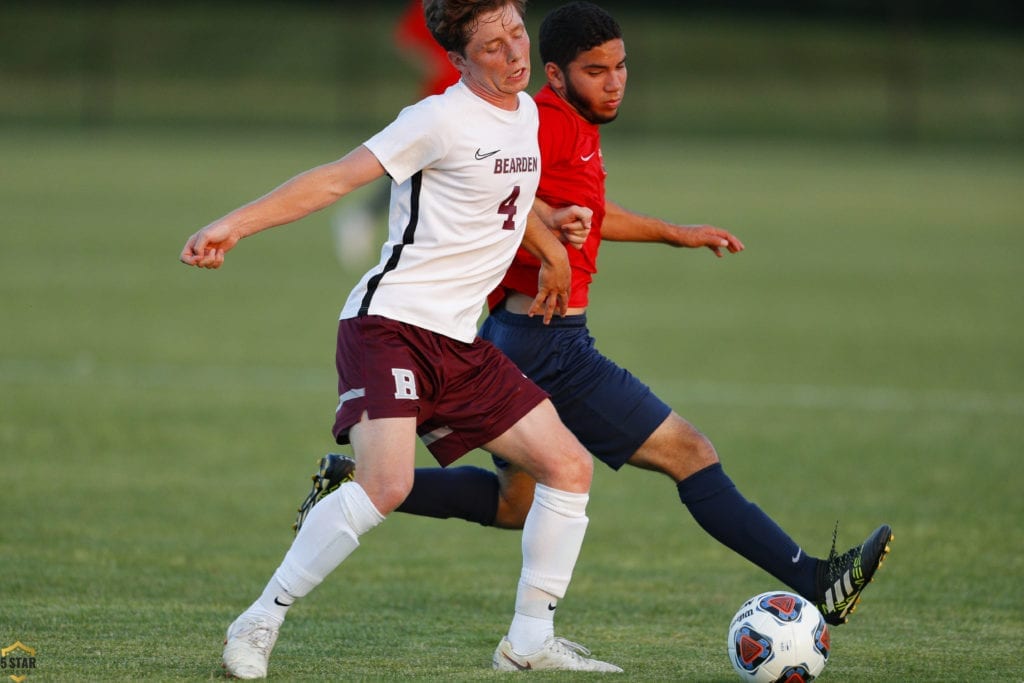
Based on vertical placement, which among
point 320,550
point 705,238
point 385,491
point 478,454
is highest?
point 705,238

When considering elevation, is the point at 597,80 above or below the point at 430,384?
above

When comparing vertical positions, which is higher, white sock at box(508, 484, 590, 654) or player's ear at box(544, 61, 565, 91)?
player's ear at box(544, 61, 565, 91)

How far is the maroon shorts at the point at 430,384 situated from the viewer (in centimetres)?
481

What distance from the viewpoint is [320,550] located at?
473 centimetres

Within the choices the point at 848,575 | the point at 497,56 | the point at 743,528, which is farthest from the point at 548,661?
the point at 497,56

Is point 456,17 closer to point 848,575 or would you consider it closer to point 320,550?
point 320,550

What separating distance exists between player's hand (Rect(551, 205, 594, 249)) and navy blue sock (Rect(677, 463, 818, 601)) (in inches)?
40.2

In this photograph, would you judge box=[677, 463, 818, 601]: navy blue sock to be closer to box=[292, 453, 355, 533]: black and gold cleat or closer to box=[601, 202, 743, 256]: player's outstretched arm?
box=[601, 202, 743, 256]: player's outstretched arm

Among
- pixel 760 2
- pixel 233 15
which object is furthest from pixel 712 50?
Result: pixel 233 15

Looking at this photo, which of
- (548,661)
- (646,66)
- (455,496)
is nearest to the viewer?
(548,661)

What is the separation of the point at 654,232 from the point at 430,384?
54.2 inches

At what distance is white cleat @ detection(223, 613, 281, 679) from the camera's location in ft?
15.2

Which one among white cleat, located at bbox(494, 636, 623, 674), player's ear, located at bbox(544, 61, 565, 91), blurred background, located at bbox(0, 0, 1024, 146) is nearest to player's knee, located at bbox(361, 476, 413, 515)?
white cleat, located at bbox(494, 636, 623, 674)

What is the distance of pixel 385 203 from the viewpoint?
822 inches
